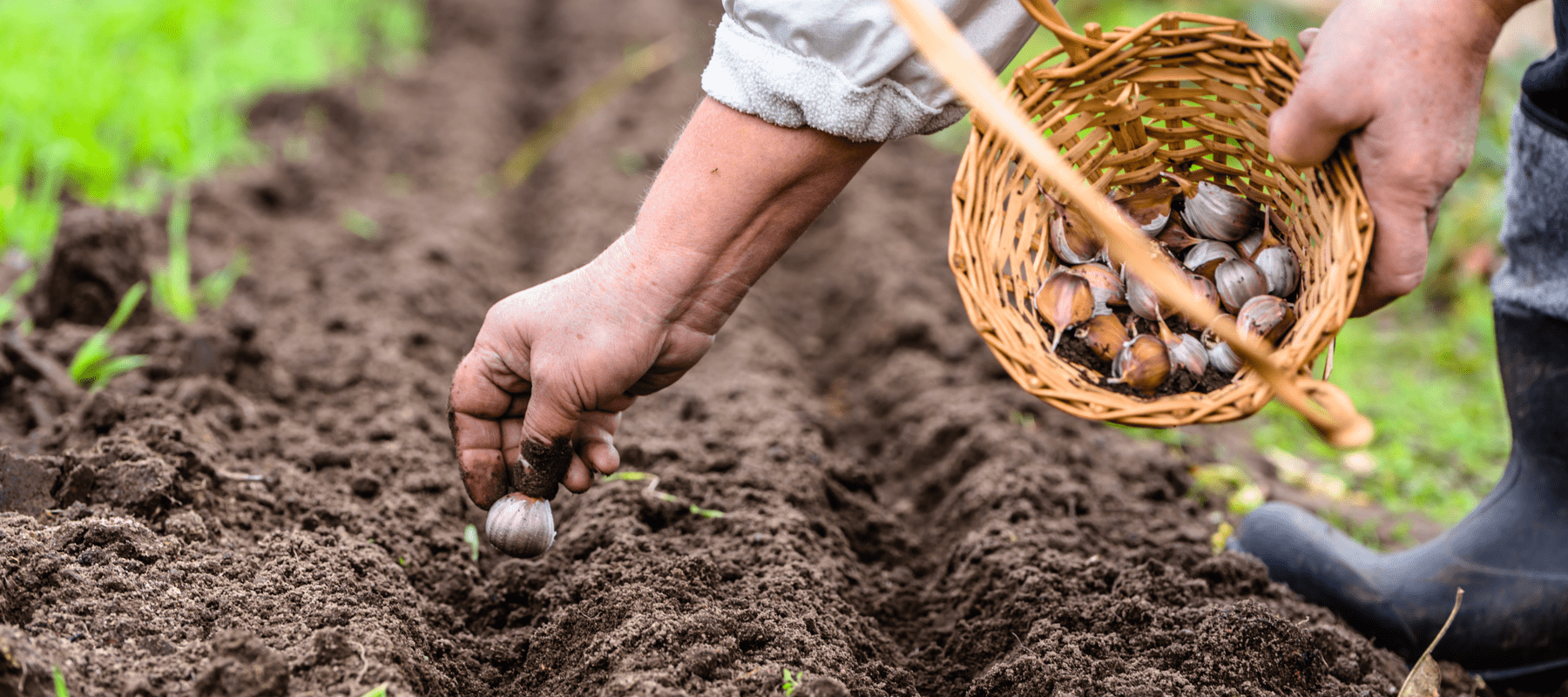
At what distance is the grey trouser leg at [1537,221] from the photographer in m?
1.71

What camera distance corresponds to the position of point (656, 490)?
207cm

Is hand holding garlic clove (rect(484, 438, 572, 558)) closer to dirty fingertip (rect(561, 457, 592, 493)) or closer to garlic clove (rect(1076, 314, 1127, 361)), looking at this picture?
dirty fingertip (rect(561, 457, 592, 493))

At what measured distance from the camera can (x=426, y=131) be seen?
4766 millimetres

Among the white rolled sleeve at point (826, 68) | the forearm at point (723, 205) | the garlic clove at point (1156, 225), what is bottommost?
the garlic clove at point (1156, 225)

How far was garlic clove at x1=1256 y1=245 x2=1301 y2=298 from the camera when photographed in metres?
1.55

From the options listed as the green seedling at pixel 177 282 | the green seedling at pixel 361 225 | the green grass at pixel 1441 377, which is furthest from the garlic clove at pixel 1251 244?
the green seedling at pixel 361 225

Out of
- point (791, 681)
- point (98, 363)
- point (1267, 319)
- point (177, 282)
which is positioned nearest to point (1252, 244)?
point (1267, 319)

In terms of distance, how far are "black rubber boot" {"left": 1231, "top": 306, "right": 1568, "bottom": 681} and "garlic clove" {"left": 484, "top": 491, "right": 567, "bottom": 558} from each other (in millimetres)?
1412

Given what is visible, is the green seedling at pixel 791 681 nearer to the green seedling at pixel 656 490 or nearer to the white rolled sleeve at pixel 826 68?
the green seedling at pixel 656 490

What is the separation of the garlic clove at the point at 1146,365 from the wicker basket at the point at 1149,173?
0.16 feet

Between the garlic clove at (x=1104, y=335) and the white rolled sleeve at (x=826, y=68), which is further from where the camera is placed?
the garlic clove at (x=1104, y=335)

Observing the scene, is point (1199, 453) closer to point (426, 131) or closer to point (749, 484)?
point (749, 484)

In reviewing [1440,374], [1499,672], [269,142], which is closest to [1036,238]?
[1499,672]

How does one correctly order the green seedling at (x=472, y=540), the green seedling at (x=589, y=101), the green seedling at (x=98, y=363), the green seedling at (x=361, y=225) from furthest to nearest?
the green seedling at (x=589, y=101), the green seedling at (x=361, y=225), the green seedling at (x=98, y=363), the green seedling at (x=472, y=540)
